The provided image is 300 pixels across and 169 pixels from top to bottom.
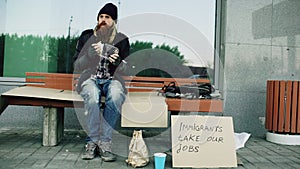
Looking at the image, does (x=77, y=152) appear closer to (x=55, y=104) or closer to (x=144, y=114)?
(x=55, y=104)

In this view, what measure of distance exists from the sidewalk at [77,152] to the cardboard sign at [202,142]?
0.16 meters

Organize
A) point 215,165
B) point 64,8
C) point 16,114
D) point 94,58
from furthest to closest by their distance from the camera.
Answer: point 64,8, point 16,114, point 94,58, point 215,165

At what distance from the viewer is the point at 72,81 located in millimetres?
3678

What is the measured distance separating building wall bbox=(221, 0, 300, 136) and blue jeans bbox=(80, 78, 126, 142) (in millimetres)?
1676

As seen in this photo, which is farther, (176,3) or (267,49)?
(176,3)

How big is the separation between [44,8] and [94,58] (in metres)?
1.66

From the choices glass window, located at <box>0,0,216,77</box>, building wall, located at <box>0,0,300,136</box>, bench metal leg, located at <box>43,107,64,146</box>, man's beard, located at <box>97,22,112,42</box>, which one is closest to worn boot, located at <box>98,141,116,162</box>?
bench metal leg, located at <box>43,107,64,146</box>

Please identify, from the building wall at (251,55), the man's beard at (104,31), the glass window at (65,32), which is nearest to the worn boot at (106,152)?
the man's beard at (104,31)

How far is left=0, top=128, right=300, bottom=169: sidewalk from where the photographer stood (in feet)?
8.31

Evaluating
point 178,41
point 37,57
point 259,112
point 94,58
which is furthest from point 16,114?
point 259,112

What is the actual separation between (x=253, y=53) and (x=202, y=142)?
185 centimetres

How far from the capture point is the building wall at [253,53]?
3982 millimetres

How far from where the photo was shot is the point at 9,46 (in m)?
4.14

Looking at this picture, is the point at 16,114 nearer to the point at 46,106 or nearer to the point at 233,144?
the point at 46,106
